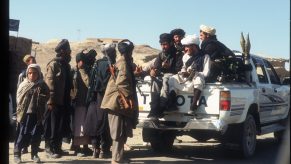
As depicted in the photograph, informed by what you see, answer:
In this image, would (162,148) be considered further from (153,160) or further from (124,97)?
(124,97)

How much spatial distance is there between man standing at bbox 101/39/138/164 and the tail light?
4.61 ft

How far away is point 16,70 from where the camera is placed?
13.0 m

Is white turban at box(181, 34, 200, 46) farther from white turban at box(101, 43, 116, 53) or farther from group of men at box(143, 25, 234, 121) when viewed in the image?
white turban at box(101, 43, 116, 53)

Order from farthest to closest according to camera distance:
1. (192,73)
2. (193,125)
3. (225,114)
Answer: (192,73), (193,125), (225,114)

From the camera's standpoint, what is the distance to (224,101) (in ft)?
24.6

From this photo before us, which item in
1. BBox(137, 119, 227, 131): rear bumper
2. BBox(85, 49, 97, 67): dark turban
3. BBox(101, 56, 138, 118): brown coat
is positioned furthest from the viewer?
BBox(85, 49, 97, 67): dark turban

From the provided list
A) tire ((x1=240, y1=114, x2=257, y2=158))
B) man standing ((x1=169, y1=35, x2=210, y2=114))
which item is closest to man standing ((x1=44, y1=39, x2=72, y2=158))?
man standing ((x1=169, y1=35, x2=210, y2=114))

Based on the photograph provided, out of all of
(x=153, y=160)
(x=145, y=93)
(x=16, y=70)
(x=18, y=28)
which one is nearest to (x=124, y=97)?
(x=145, y=93)

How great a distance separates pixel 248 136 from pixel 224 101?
1.30 m

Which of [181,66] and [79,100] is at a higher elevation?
[181,66]

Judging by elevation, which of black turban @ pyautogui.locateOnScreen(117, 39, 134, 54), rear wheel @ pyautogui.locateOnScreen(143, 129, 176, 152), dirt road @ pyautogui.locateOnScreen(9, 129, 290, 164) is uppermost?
black turban @ pyautogui.locateOnScreen(117, 39, 134, 54)

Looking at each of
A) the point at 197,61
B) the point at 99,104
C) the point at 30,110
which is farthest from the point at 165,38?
the point at 30,110

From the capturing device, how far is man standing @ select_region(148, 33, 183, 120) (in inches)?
307

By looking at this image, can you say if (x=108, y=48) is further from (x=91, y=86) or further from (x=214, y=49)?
(x=214, y=49)
